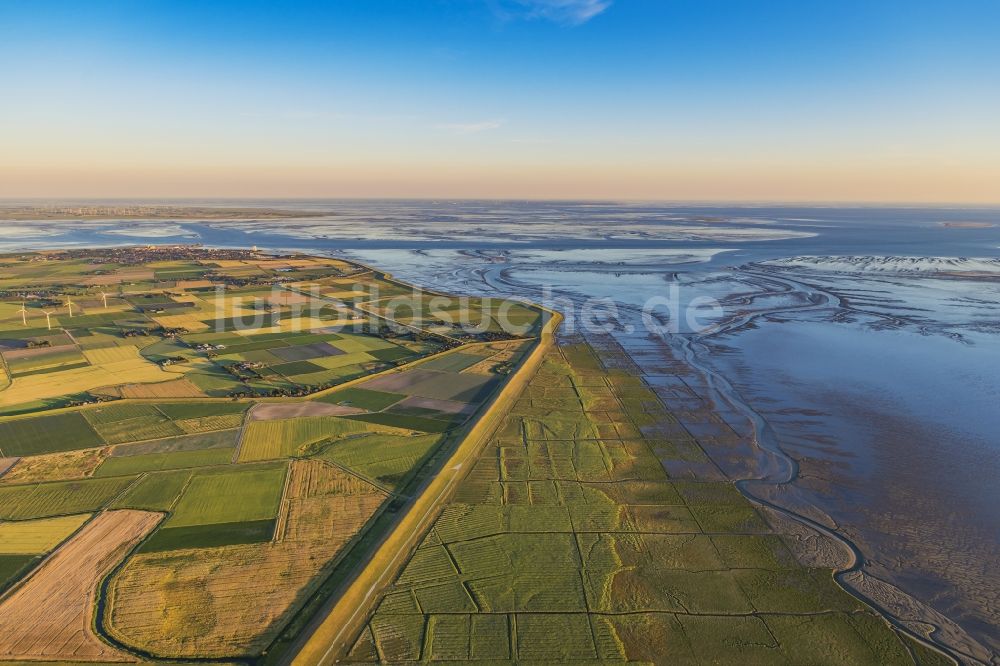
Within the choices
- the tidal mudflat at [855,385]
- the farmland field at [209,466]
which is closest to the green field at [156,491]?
the farmland field at [209,466]

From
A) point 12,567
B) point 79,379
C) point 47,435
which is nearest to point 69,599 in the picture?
point 12,567

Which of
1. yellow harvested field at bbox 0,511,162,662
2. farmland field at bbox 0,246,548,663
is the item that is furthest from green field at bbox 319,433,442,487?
yellow harvested field at bbox 0,511,162,662

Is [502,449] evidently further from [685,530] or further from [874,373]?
[874,373]

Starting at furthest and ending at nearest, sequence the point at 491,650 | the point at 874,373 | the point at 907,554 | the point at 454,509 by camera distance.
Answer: the point at 874,373 → the point at 454,509 → the point at 907,554 → the point at 491,650

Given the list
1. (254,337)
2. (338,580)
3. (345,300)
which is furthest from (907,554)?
(345,300)

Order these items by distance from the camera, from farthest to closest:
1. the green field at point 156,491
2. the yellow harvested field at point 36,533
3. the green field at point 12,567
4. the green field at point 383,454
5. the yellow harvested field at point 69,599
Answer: the green field at point 383,454, the green field at point 156,491, the yellow harvested field at point 36,533, the green field at point 12,567, the yellow harvested field at point 69,599

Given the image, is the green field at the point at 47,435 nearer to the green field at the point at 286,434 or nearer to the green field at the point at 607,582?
the green field at the point at 286,434

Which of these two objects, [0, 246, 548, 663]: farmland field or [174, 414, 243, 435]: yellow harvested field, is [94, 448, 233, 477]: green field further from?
[174, 414, 243, 435]: yellow harvested field
